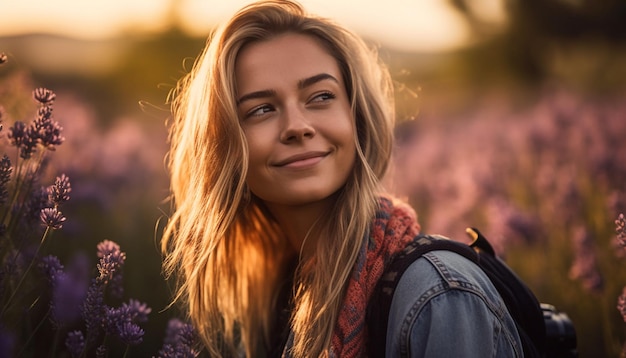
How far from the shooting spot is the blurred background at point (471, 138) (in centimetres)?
334

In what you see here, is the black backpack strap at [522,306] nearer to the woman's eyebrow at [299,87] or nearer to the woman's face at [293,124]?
the woman's face at [293,124]

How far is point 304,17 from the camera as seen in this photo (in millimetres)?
2486

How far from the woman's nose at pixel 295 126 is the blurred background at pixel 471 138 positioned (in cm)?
60

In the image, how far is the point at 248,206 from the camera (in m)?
2.68

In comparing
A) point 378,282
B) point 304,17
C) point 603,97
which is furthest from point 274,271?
point 603,97

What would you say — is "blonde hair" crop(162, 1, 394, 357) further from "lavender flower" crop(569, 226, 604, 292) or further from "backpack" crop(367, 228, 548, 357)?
"lavender flower" crop(569, 226, 604, 292)

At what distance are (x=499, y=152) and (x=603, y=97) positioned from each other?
2.27 metres

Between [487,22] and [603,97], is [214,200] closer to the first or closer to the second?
[603,97]

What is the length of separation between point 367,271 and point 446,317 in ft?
1.22

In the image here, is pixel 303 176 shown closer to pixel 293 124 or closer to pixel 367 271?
pixel 293 124

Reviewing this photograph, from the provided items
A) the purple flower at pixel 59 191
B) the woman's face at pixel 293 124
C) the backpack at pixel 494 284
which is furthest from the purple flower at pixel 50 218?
the backpack at pixel 494 284

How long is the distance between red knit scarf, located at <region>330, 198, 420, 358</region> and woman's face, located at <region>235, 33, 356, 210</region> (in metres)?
0.23

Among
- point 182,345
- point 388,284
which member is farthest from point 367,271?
point 182,345

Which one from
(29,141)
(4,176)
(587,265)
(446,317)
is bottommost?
(587,265)
